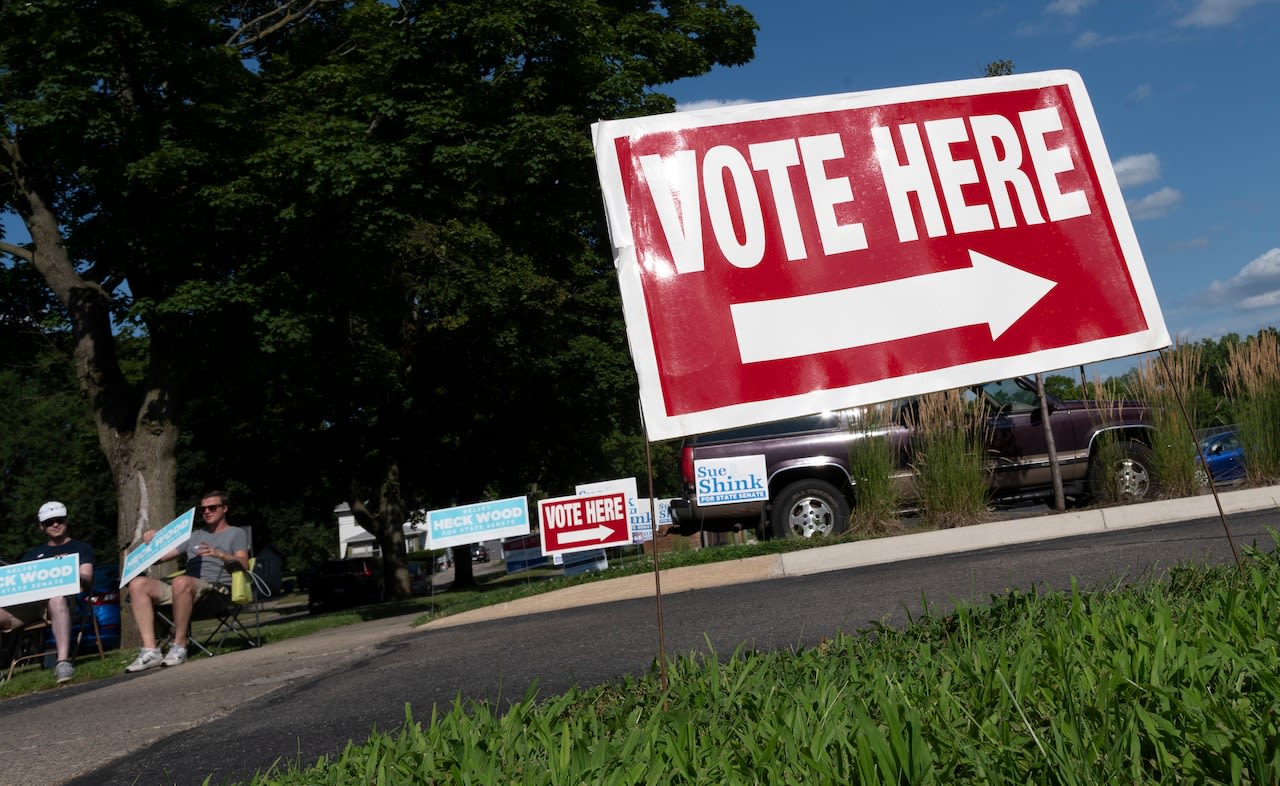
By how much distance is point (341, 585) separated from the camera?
3541 cm

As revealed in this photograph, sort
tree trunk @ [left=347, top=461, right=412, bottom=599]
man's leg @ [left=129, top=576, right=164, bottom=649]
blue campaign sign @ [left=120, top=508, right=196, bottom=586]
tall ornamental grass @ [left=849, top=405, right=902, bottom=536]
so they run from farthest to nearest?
tree trunk @ [left=347, top=461, right=412, bottom=599]
tall ornamental grass @ [left=849, top=405, right=902, bottom=536]
blue campaign sign @ [left=120, top=508, right=196, bottom=586]
man's leg @ [left=129, top=576, right=164, bottom=649]

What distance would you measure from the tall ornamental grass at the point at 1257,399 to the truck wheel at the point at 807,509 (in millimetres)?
4189

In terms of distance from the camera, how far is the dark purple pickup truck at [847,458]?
11242mm

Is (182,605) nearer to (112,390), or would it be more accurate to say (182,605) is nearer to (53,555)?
(53,555)

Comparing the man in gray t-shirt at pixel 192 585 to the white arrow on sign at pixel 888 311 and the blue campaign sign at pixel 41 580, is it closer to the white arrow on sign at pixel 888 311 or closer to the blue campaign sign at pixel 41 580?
the blue campaign sign at pixel 41 580

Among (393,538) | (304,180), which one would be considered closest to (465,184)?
(304,180)

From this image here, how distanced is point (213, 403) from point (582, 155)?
34.4ft

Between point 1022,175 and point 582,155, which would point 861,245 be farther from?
point 582,155

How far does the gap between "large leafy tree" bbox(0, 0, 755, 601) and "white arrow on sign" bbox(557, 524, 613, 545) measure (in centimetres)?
511

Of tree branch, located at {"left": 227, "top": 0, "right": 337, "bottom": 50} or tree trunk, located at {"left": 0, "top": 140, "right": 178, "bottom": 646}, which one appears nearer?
tree trunk, located at {"left": 0, "top": 140, "right": 178, "bottom": 646}

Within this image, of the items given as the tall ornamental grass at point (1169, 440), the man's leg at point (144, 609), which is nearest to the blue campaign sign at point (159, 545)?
the man's leg at point (144, 609)

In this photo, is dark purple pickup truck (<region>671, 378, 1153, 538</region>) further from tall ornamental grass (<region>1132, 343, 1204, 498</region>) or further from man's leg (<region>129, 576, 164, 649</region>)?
man's leg (<region>129, 576, 164, 649</region>)

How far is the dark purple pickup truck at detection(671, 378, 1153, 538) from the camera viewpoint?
1124cm

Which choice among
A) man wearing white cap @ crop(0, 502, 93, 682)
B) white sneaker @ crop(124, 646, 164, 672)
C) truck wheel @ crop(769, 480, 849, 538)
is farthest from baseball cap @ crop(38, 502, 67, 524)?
truck wheel @ crop(769, 480, 849, 538)
